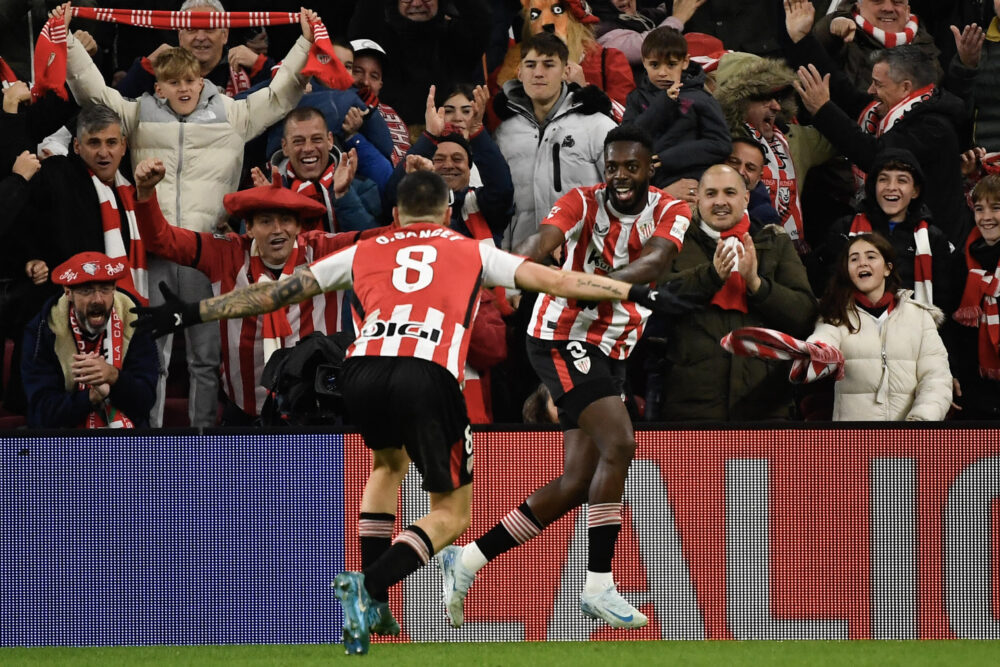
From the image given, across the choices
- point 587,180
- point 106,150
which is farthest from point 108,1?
point 587,180

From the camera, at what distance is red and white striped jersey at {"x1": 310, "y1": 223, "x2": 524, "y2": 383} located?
6.30 m

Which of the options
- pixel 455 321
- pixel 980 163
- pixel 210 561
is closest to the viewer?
pixel 455 321

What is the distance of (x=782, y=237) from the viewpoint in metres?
8.25

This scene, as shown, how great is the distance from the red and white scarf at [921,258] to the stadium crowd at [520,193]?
0.02 meters

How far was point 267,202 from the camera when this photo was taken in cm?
827

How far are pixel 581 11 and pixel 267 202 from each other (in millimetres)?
2828

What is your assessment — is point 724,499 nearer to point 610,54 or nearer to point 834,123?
point 834,123

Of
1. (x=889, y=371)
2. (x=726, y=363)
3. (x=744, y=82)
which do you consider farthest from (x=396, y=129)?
(x=889, y=371)

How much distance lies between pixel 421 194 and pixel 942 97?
4.31 meters

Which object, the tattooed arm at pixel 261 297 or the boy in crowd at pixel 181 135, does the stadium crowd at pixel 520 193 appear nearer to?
the boy in crowd at pixel 181 135

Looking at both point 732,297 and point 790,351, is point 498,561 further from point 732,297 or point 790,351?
point 732,297

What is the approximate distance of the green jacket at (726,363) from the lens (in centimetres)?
783

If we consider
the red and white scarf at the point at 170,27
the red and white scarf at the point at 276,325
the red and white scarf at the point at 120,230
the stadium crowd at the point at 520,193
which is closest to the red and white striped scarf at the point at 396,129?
the stadium crowd at the point at 520,193

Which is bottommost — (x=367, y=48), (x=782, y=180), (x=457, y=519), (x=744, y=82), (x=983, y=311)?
(x=457, y=519)
